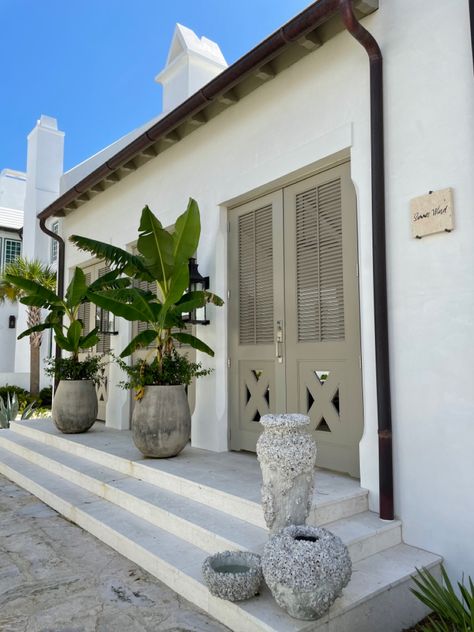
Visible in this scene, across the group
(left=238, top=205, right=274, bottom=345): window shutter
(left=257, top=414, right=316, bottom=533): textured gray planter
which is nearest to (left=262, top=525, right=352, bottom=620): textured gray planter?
(left=257, top=414, right=316, bottom=533): textured gray planter

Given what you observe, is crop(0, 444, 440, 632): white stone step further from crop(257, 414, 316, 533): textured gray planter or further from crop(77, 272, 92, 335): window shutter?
crop(77, 272, 92, 335): window shutter

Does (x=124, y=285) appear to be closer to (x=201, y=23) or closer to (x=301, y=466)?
(x=301, y=466)

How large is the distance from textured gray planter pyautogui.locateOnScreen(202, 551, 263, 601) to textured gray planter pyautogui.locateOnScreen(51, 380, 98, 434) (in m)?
4.71

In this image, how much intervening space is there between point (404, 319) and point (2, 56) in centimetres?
2491

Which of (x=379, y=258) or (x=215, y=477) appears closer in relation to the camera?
(x=379, y=258)

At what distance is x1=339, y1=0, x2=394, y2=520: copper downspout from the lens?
356cm

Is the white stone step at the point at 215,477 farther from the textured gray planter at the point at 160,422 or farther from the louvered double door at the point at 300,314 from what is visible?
the louvered double door at the point at 300,314

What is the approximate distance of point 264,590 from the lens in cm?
276

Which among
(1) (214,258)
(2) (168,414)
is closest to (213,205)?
(1) (214,258)

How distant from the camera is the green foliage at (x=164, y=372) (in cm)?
520

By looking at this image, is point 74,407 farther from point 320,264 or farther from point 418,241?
point 418,241

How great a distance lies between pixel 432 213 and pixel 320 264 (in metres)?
1.37

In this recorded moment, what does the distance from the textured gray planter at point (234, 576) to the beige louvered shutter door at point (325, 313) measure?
1.69m

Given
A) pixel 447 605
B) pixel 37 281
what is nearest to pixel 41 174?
pixel 37 281
